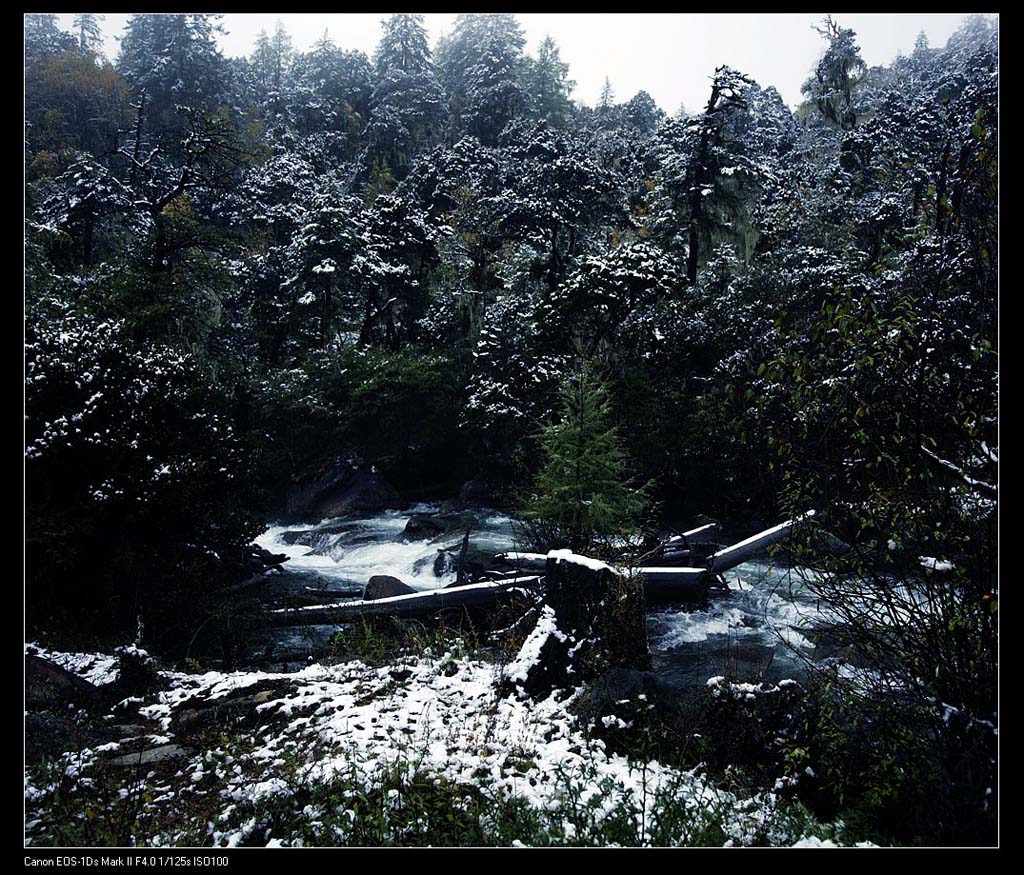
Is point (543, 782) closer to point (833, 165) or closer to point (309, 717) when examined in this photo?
point (309, 717)

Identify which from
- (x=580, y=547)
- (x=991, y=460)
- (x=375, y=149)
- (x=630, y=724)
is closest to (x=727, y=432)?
(x=580, y=547)

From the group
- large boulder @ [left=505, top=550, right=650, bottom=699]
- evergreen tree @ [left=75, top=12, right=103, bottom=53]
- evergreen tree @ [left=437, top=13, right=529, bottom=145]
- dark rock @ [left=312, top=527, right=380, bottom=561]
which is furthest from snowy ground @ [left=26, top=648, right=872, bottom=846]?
evergreen tree @ [left=437, top=13, right=529, bottom=145]

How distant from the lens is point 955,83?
28.9m

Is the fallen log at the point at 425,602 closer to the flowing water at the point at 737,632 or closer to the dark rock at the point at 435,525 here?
the flowing water at the point at 737,632

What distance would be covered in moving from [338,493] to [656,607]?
13.5 metres

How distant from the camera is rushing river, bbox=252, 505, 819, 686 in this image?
9.45 m

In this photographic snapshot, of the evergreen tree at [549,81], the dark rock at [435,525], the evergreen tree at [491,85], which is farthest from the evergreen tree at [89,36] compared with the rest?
the dark rock at [435,525]

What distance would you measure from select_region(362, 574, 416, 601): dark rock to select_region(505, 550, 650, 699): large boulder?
5786 mm

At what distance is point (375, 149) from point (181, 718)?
138 ft

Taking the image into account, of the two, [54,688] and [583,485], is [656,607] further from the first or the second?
[54,688]

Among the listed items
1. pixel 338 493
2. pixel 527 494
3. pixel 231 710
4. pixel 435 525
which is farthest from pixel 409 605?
pixel 338 493

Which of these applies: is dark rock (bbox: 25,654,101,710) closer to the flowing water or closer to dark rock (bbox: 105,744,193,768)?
dark rock (bbox: 105,744,193,768)

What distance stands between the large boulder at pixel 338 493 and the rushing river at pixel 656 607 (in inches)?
40.1

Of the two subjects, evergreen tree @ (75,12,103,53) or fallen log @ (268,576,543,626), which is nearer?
fallen log @ (268,576,543,626)
